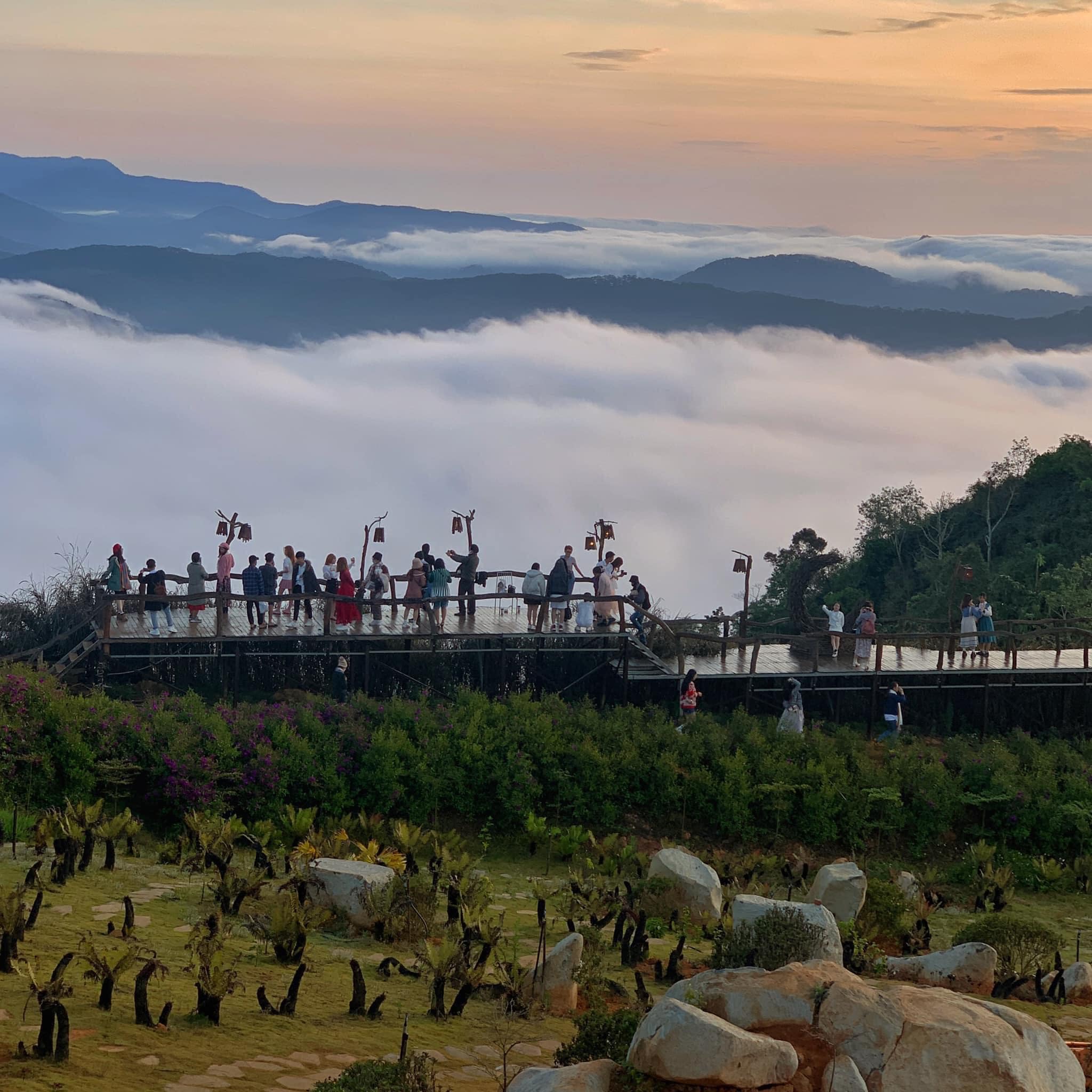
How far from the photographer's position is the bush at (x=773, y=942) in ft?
45.6

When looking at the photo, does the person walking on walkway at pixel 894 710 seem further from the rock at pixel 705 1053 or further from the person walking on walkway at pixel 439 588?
the rock at pixel 705 1053

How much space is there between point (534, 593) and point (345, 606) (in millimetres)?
3223

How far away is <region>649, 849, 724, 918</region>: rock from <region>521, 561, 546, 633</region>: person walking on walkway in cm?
870

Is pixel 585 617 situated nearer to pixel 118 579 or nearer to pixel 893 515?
pixel 118 579

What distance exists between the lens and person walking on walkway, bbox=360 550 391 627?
84.4ft

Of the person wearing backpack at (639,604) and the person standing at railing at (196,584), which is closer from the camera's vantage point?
the person standing at railing at (196,584)

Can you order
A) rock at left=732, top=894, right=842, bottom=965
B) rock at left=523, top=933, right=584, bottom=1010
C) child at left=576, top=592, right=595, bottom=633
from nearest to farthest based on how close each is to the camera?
rock at left=523, top=933, right=584, bottom=1010
rock at left=732, top=894, right=842, bottom=965
child at left=576, top=592, right=595, bottom=633

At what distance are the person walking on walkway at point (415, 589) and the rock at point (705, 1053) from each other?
52.5 feet

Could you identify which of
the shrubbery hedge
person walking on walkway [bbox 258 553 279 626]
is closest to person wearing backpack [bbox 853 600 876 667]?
the shrubbery hedge

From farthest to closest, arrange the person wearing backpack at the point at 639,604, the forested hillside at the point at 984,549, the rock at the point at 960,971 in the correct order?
the forested hillside at the point at 984,549 → the person wearing backpack at the point at 639,604 → the rock at the point at 960,971

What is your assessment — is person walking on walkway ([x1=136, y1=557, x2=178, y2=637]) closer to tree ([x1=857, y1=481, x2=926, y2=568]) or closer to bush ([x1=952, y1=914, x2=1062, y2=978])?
bush ([x1=952, y1=914, x2=1062, y2=978])

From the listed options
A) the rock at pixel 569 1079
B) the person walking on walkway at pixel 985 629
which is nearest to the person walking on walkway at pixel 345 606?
the person walking on walkway at pixel 985 629

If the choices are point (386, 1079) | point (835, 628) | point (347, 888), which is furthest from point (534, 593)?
point (386, 1079)

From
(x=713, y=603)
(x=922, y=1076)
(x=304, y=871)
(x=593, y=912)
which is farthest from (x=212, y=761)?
(x=713, y=603)
